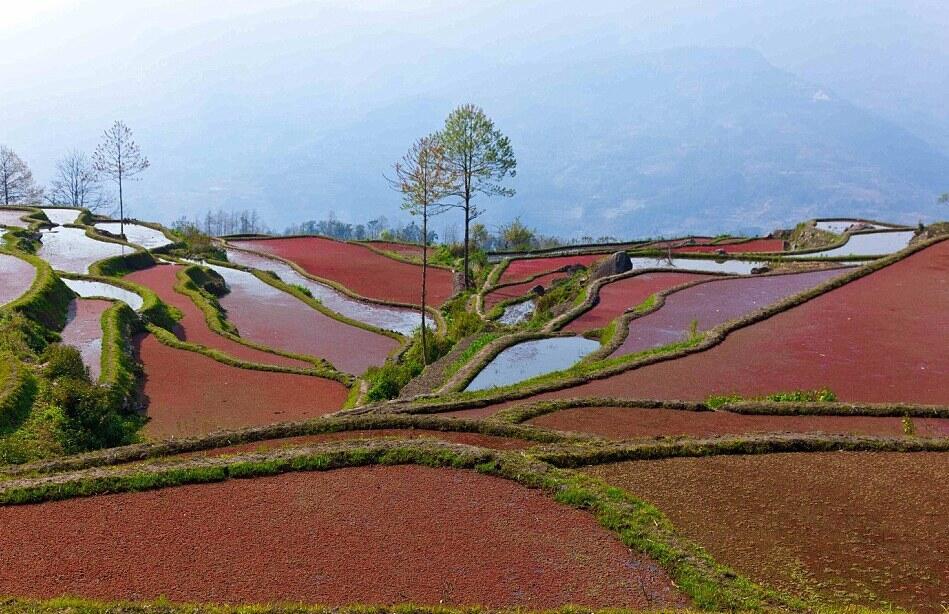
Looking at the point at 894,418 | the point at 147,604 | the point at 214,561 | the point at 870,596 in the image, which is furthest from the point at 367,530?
the point at 894,418

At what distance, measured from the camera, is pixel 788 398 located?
645 inches

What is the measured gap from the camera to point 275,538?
9.41 metres

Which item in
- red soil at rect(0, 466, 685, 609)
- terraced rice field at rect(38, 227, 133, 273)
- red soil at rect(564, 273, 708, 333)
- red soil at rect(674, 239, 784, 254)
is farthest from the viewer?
red soil at rect(674, 239, 784, 254)

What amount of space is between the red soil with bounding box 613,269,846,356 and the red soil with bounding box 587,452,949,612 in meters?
9.70

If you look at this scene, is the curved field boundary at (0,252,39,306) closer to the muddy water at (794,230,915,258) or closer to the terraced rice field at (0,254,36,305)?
the terraced rice field at (0,254,36,305)

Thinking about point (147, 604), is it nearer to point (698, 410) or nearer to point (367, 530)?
point (367, 530)

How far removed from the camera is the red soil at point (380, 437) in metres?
12.9

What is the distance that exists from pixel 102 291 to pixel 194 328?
20.6 ft

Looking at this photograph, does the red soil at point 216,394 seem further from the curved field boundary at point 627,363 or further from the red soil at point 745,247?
the red soil at point 745,247

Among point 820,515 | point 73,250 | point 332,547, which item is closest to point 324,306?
point 73,250

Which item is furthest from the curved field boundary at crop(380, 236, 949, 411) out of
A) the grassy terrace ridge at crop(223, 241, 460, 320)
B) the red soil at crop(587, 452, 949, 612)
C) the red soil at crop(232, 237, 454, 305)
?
the red soil at crop(232, 237, 454, 305)

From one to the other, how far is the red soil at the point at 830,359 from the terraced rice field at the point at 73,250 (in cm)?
2997

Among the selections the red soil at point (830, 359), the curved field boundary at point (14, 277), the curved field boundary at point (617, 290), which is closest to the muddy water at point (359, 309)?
the curved field boundary at point (617, 290)

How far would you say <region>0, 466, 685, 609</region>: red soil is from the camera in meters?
8.26
